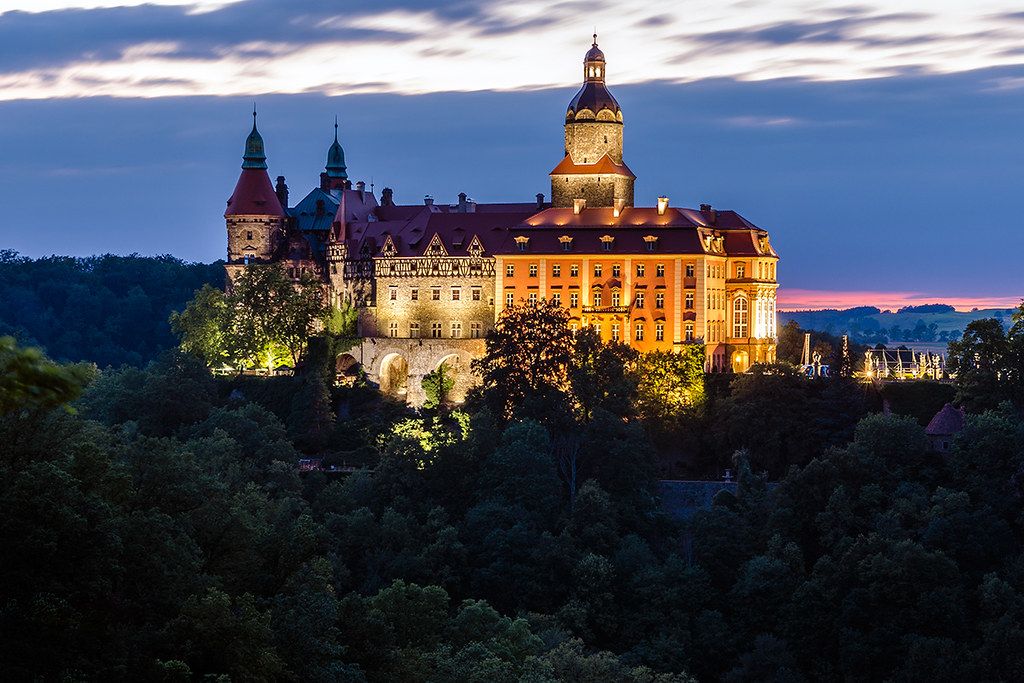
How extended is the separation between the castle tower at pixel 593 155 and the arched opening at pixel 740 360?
10.4 meters

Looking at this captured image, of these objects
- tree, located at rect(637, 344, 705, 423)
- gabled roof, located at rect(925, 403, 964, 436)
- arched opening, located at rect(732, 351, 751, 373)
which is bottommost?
gabled roof, located at rect(925, 403, 964, 436)

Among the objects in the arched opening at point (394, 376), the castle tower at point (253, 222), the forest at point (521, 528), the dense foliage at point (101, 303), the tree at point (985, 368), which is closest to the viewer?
the forest at point (521, 528)

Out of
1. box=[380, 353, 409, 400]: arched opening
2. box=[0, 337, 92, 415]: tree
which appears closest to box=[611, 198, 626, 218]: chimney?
box=[380, 353, 409, 400]: arched opening

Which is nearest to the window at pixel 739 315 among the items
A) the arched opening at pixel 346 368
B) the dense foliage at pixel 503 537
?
the dense foliage at pixel 503 537

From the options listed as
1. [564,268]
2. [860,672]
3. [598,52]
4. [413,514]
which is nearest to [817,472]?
[860,672]

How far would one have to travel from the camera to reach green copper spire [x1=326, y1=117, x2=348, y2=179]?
116 m

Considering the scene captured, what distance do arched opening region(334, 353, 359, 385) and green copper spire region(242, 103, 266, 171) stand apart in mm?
13797

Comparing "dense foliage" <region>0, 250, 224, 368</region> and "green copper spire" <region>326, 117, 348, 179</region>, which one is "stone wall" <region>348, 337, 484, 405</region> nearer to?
"green copper spire" <region>326, 117, 348, 179</region>

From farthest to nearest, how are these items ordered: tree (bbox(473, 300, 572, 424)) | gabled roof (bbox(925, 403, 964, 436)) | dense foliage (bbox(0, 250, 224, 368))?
dense foliage (bbox(0, 250, 224, 368)), tree (bbox(473, 300, 572, 424)), gabled roof (bbox(925, 403, 964, 436))

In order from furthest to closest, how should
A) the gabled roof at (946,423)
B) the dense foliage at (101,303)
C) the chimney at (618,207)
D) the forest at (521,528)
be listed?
the dense foliage at (101,303), the chimney at (618,207), the gabled roof at (946,423), the forest at (521,528)

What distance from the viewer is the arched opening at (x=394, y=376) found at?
3844 inches

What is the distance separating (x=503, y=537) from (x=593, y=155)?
32.1m

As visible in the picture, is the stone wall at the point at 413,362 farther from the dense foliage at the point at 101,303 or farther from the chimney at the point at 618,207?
the dense foliage at the point at 101,303

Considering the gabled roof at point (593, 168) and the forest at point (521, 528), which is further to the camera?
the gabled roof at point (593, 168)
